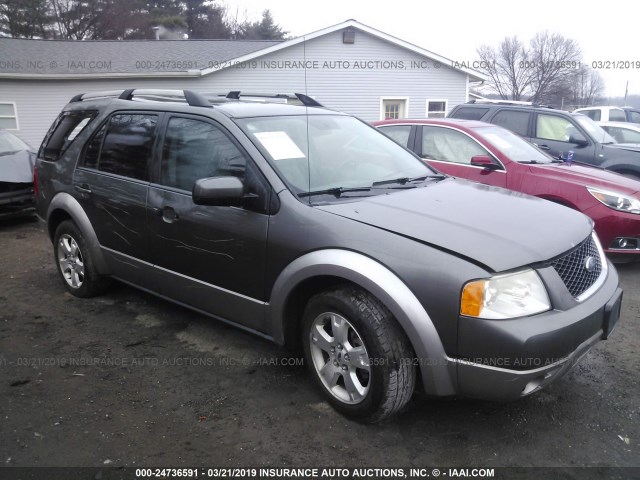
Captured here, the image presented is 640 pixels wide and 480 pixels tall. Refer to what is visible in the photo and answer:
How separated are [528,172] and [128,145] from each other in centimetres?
420

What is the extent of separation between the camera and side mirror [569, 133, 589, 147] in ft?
27.4

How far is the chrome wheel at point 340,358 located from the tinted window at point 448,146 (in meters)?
3.97

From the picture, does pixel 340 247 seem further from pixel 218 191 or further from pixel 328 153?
pixel 328 153

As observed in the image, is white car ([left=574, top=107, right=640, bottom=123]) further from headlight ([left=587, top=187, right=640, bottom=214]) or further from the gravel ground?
the gravel ground

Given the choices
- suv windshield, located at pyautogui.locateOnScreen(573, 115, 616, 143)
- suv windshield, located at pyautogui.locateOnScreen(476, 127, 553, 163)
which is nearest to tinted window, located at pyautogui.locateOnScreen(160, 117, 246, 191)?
suv windshield, located at pyautogui.locateOnScreen(476, 127, 553, 163)

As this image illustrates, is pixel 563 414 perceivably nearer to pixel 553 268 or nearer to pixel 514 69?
pixel 553 268

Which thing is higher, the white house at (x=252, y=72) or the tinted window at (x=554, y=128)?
the white house at (x=252, y=72)

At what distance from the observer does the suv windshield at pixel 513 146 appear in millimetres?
6177

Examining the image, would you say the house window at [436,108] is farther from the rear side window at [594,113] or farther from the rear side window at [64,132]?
the rear side window at [64,132]

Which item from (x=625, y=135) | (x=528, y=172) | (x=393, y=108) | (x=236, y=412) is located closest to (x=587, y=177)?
(x=528, y=172)

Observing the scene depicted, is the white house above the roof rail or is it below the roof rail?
above

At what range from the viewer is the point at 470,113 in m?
9.36

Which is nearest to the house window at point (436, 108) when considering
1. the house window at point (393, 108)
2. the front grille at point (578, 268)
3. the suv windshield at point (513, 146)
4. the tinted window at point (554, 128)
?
the house window at point (393, 108)

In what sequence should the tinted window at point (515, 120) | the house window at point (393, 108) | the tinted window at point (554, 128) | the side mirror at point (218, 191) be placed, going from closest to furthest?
the side mirror at point (218, 191), the tinted window at point (554, 128), the tinted window at point (515, 120), the house window at point (393, 108)
